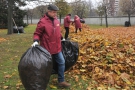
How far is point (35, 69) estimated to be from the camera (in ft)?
12.4

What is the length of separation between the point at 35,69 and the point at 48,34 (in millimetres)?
790

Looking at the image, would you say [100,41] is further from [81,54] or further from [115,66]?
[115,66]

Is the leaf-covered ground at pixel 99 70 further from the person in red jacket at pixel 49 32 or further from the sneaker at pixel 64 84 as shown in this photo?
the person in red jacket at pixel 49 32

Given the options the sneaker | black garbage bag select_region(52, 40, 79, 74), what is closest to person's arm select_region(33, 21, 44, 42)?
black garbage bag select_region(52, 40, 79, 74)

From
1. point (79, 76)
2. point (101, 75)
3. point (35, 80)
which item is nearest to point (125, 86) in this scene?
point (101, 75)

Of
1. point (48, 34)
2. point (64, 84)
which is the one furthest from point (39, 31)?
point (64, 84)

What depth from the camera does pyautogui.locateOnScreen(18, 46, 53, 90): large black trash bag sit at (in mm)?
3789

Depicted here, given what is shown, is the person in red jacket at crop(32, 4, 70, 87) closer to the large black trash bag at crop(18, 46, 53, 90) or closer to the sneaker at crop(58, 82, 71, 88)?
the large black trash bag at crop(18, 46, 53, 90)

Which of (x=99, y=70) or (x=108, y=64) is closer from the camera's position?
(x=99, y=70)

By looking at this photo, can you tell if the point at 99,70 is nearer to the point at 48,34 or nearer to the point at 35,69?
the point at 48,34

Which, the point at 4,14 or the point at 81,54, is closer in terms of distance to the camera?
the point at 81,54

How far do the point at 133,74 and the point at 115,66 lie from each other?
1.54 feet

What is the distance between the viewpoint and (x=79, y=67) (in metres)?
5.81

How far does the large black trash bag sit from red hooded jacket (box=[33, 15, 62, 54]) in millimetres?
312
